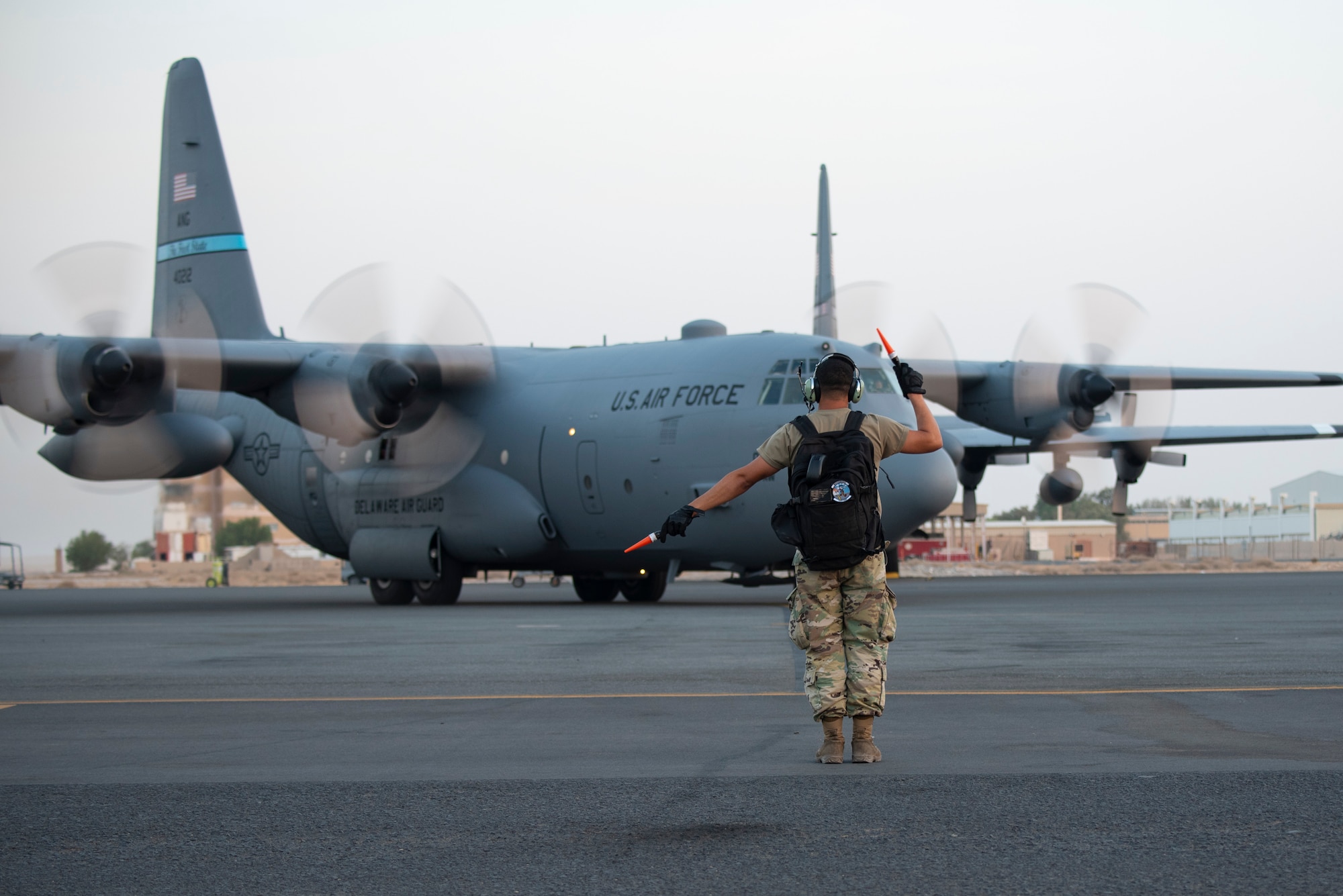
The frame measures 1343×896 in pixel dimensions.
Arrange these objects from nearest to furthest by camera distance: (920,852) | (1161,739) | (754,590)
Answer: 1. (920,852)
2. (1161,739)
3. (754,590)

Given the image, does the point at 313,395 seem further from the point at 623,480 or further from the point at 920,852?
the point at 920,852

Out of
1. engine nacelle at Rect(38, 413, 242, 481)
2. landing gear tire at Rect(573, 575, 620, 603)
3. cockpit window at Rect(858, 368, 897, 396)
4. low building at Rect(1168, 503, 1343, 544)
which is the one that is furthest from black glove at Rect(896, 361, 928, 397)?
low building at Rect(1168, 503, 1343, 544)

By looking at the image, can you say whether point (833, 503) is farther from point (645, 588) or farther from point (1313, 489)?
point (1313, 489)

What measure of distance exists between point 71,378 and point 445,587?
7.02m

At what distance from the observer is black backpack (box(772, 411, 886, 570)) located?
597cm

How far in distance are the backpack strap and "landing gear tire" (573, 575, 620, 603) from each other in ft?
61.7

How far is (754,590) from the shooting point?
94.3 feet

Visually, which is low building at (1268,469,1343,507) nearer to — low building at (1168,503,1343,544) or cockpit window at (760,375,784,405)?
low building at (1168,503,1343,544)

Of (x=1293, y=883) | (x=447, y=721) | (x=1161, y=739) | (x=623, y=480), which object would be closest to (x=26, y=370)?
(x=623, y=480)

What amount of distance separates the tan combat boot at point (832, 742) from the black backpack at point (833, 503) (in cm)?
66

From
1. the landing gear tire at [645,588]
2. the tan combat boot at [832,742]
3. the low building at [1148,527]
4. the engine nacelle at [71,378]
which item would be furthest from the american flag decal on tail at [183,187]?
the low building at [1148,527]

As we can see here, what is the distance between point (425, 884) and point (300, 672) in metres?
6.94

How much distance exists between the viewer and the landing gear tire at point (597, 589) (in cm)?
2503

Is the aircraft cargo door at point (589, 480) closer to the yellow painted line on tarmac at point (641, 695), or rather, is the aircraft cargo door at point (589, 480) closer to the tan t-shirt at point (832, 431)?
the yellow painted line on tarmac at point (641, 695)
